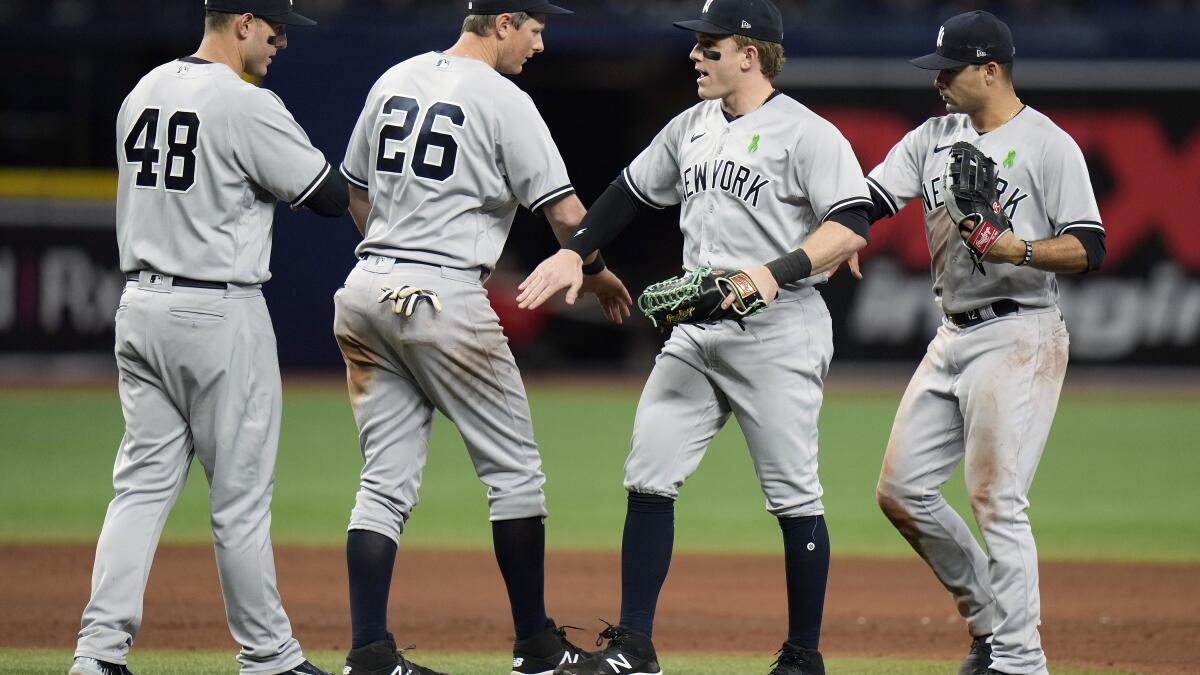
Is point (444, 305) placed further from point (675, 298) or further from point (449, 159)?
point (675, 298)

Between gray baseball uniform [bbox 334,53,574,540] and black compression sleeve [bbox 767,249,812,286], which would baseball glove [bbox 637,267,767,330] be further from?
gray baseball uniform [bbox 334,53,574,540]

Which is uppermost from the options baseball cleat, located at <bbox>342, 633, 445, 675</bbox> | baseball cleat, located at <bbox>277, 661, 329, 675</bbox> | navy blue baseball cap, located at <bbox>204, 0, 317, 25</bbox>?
navy blue baseball cap, located at <bbox>204, 0, 317, 25</bbox>

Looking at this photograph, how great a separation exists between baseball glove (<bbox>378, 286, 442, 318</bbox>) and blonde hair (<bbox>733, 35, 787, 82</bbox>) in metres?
1.32

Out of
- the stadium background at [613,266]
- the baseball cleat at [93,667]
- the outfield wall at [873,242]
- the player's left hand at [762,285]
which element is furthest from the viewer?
the outfield wall at [873,242]

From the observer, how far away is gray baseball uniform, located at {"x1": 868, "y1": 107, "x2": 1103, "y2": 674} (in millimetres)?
4867

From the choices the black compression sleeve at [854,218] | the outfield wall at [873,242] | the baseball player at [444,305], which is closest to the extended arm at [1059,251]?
the black compression sleeve at [854,218]

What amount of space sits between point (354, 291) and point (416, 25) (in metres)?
13.9

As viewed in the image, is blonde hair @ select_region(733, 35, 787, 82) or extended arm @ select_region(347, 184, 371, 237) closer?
blonde hair @ select_region(733, 35, 787, 82)

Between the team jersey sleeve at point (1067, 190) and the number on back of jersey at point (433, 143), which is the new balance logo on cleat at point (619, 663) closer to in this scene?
the number on back of jersey at point (433, 143)

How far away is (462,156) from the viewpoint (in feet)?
15.7

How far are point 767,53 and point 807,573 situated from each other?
1.73 metres

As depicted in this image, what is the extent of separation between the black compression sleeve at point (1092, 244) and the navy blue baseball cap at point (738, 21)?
1169mm

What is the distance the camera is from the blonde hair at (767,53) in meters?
4.94

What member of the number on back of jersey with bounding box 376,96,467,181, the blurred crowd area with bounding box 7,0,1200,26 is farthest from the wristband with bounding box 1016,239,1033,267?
the blurred crowd area with bounding box 7,0,1200,26
